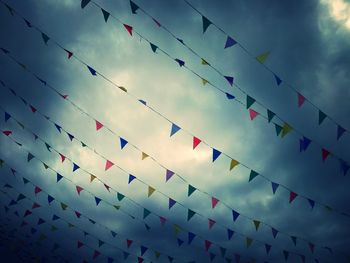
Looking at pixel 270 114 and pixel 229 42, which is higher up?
pixel 229 42

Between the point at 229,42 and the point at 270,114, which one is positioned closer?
the point at 229,42

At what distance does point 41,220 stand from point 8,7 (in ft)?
36.1

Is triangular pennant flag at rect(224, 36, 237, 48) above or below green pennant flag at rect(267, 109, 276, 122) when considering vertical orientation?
above

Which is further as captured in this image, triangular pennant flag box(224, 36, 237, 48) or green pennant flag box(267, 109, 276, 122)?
green pennant flag box(267, 109, 276, 122)

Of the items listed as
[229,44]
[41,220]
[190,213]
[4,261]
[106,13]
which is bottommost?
[4,261]

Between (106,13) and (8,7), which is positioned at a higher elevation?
(106,13)

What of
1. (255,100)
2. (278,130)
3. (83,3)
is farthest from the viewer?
(278,130)

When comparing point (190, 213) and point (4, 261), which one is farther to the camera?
point (4, 261)

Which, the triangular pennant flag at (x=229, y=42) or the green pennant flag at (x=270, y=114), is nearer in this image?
the triangular pennant flag at (x=229, y=42)

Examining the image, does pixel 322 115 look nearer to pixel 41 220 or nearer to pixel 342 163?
pixel 342 163

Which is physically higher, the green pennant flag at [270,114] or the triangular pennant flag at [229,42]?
the triangular pennant flag at [229,42]

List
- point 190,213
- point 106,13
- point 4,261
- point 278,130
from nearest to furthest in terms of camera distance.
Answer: point 106,13 → point 278,130 → point 190,213 → point 4,261

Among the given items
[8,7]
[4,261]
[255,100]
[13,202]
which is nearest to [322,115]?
[255,100]

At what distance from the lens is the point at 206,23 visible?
6.02m
